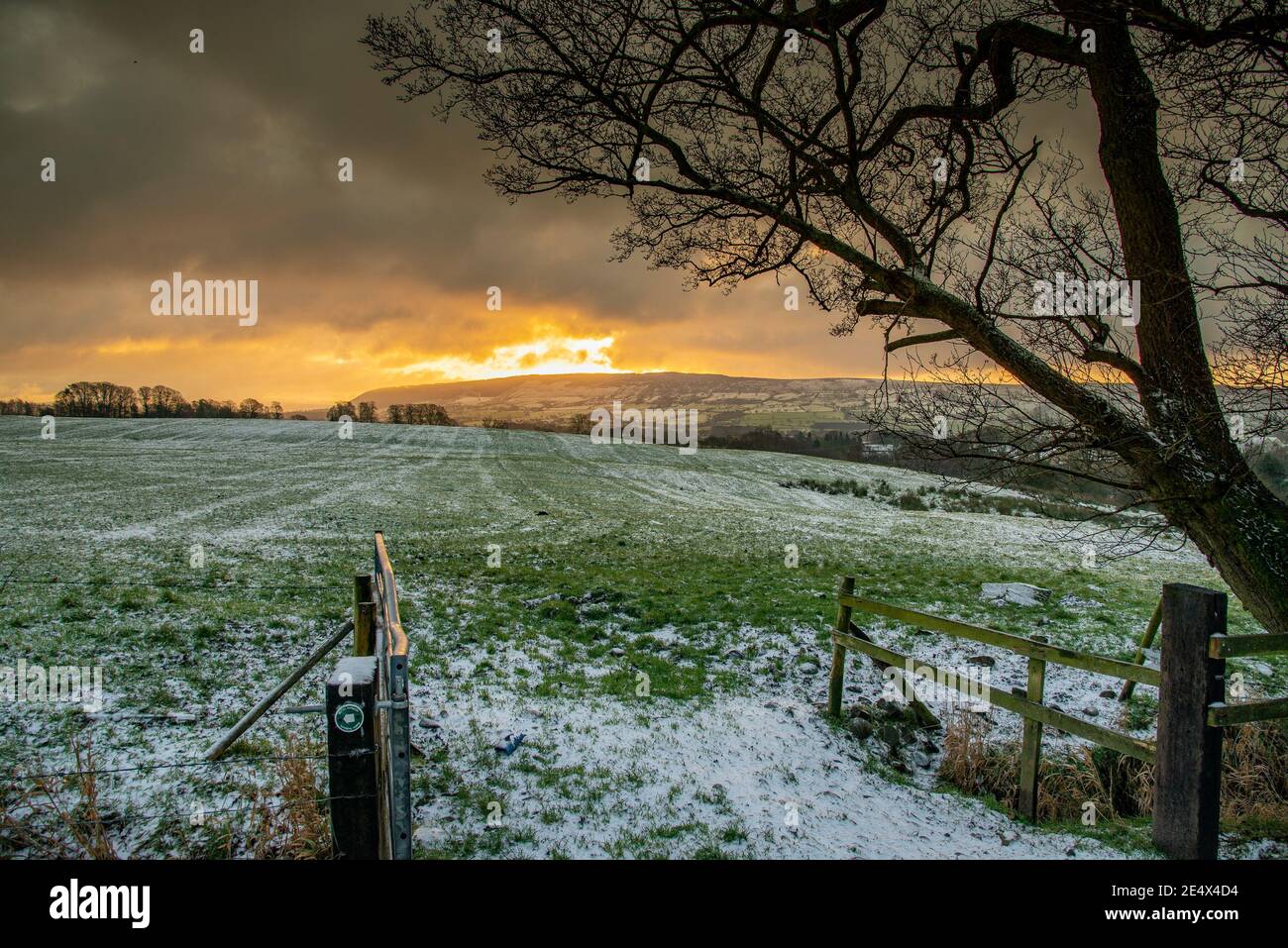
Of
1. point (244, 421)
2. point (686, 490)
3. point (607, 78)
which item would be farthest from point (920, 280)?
point (244, 421)

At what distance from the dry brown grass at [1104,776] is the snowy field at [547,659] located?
436 mm

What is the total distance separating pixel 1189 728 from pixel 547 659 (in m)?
6.99

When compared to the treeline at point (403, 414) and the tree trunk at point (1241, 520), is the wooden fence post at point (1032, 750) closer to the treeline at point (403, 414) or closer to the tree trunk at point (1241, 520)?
the tree trunk at point (1241, 520)

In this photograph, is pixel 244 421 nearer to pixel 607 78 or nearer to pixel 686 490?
pixel 686 490

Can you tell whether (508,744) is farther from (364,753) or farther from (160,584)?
(160,584)

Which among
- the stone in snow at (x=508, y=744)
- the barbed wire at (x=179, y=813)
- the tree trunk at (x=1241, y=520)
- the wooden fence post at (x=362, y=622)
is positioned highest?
the tree trunk at (x=1241, y=520)

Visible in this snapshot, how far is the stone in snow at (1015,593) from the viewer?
43.9 feet

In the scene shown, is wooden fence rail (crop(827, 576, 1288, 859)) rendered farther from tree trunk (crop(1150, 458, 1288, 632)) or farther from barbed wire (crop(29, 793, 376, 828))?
barbed wire (crop(29, 793, 376, 828))

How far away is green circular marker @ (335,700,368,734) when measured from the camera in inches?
107

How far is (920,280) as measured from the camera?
5.70 m

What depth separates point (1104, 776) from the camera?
21.4ft

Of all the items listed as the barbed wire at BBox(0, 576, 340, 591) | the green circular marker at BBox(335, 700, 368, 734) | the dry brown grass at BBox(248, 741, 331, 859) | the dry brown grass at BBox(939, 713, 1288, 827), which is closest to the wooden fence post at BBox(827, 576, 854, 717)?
the dry brown grass at BBox(939, 713, 1288, 827)

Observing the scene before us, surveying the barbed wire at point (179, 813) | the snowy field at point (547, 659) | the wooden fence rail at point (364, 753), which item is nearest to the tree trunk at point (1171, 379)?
the snowy field at point (547, 659)

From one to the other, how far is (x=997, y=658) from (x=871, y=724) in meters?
3.85
